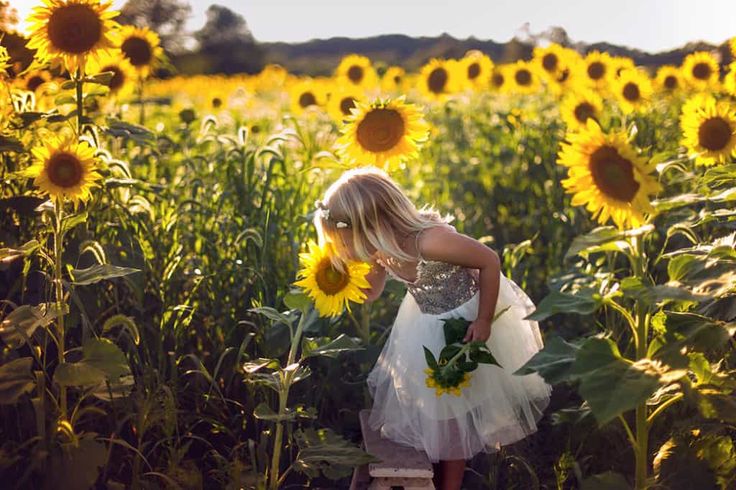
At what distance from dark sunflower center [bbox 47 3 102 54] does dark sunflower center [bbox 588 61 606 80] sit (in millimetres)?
4784

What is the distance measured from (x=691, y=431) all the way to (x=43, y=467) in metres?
1.78

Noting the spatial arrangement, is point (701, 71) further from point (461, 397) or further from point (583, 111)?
point (461, 397)

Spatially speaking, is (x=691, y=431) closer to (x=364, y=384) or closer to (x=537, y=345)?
(x=537, y=345)

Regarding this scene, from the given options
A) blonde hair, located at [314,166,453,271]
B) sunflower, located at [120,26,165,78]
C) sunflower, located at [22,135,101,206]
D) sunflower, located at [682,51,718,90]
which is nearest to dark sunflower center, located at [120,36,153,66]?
sunflower, located at [120,26,165,78]

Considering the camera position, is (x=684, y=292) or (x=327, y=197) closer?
(x=684, y=292)

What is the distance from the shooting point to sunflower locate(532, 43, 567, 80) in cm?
784

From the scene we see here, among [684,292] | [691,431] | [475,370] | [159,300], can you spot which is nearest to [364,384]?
[475,370]

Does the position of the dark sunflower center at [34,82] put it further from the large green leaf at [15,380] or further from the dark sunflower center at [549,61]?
the dark sunflower center at [549,61]

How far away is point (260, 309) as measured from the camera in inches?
105

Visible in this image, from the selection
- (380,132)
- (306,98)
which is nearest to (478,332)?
(380,132)

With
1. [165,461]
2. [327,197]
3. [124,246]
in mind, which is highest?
[327,197]

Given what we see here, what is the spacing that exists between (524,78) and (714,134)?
479 cm

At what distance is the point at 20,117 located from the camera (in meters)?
3.25

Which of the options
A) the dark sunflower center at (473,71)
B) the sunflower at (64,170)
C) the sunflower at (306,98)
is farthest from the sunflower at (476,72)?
the sunflower at (64,170)
